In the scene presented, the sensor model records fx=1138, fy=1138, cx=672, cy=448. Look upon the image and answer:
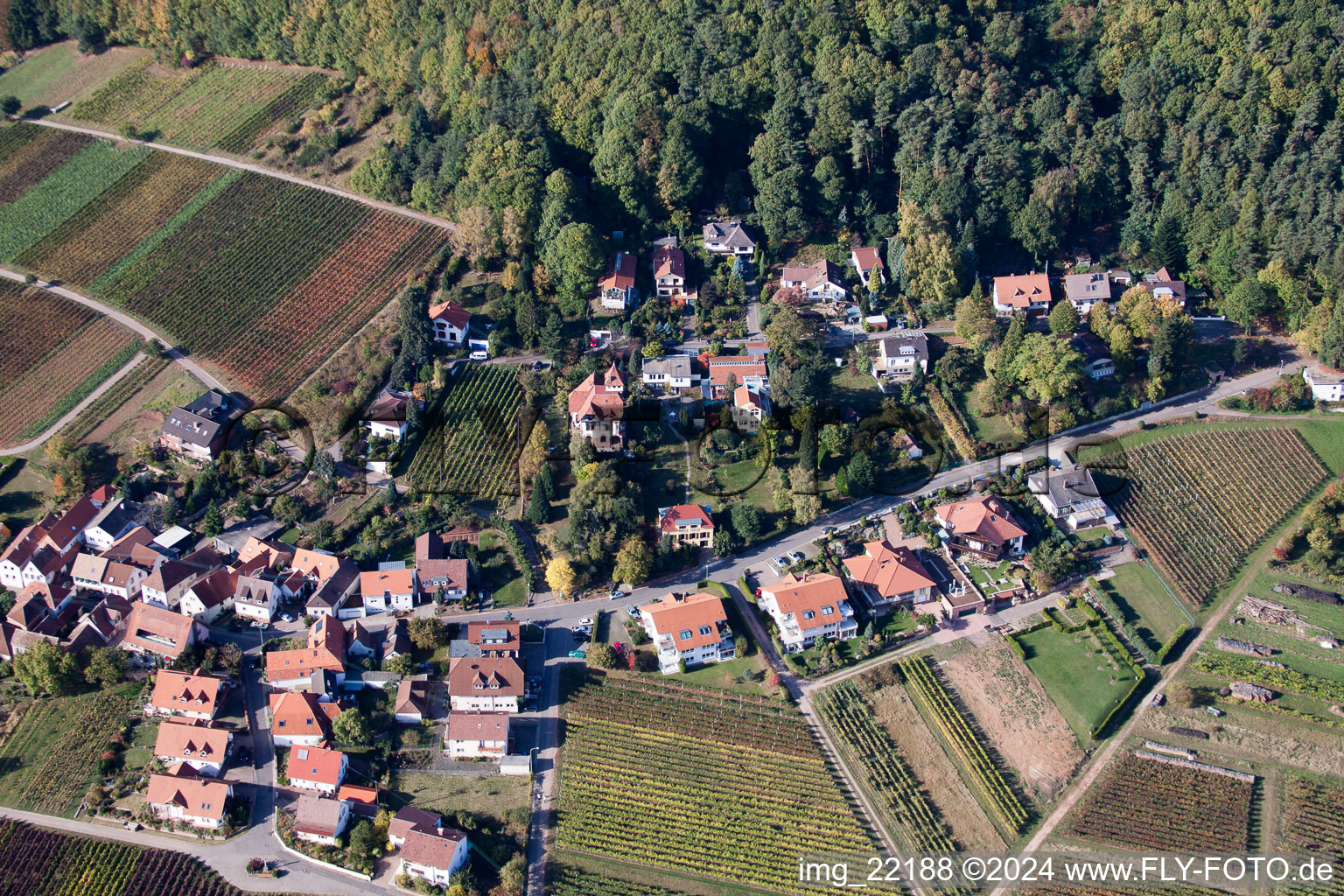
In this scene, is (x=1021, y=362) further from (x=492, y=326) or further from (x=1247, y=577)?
(x=492, y=326)

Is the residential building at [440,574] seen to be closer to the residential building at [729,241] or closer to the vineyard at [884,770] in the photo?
the vineyard at [884,770]

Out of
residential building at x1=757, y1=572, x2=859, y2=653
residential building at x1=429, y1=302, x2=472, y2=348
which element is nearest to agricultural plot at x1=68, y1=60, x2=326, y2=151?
residential building at x1=429, y1=302, x2=472, y2=348

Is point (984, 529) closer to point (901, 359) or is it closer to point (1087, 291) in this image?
point (901, 359)

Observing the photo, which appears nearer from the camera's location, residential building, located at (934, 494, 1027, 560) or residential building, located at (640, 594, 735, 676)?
residential building, located at (640, 594, 735, 676)

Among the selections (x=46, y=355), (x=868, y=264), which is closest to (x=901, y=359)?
(x=868, y=264)

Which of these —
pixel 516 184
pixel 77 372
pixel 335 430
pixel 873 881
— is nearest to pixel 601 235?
pixel 516 184

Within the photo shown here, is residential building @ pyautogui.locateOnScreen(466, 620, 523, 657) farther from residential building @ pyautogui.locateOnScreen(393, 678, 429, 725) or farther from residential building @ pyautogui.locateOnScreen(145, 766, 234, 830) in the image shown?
residential building @ pyautogui.locateOnScreen(145, 766, 234, 830)
